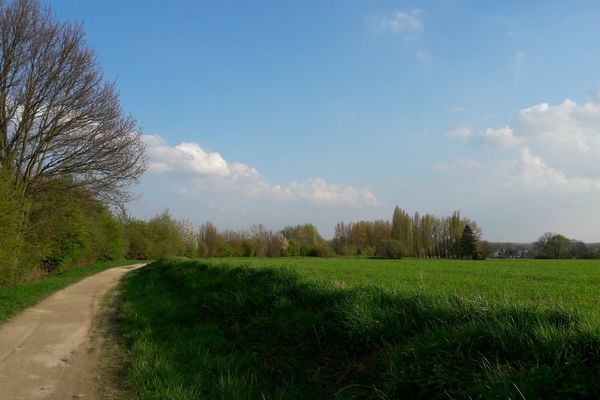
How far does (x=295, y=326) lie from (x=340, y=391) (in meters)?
2.35

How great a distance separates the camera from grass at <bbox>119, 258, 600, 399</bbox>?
364 centimetres

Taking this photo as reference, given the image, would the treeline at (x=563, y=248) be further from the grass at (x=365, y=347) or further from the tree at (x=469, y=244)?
the grass at (x=365, y=347)

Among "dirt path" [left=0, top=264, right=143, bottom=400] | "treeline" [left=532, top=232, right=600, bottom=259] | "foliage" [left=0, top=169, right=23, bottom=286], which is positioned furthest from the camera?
"treeline" [left=532, top=232, right=600, bottom=259]

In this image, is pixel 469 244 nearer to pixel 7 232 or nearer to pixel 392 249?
pixel 392 249

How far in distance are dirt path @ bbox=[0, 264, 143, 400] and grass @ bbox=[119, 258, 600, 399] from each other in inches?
27.0

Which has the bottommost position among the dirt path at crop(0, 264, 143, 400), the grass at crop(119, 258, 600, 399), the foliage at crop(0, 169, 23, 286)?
the dirt path at crop(0, 264, 143, 400)

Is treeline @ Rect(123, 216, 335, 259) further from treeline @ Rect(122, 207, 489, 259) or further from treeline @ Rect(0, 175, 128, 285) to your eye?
treeline @ Rect(0, 175, 128, 285)

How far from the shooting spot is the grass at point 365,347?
3639 mm

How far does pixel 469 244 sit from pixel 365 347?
94.4 m

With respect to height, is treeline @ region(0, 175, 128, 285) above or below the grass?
above

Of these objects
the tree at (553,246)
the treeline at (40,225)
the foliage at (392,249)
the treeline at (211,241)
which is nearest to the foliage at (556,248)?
the tree at (553,246)

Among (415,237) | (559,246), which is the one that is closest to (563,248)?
(559,246)

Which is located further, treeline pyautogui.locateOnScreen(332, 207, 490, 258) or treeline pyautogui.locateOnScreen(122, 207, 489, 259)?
treeline pyautogui.locateOnScreen(332, 207, 490, 258)

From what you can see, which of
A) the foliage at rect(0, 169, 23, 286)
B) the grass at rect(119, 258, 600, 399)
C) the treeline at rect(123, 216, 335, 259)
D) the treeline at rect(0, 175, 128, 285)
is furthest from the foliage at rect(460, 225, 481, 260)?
the grass at rect(119, 258, 600, 399)
